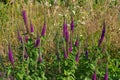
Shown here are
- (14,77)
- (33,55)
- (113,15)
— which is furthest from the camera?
(113,15)

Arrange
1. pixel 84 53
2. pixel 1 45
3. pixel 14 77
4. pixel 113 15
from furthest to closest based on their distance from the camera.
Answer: pixel 113 15, pixel 1 45, pixel 84 53, pixel 14 77

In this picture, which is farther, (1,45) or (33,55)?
(1,45)

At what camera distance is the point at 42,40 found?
287 cm

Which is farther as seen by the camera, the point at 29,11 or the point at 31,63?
the point at 29,11

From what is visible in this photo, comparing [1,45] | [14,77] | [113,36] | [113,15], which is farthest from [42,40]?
[113,15]

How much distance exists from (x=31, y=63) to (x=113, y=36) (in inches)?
72.1

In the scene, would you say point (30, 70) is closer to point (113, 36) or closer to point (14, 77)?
point (14, 77)

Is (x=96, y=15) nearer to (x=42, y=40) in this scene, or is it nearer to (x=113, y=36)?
(x=113, y=36)

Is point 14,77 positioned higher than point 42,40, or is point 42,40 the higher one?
point 42,40

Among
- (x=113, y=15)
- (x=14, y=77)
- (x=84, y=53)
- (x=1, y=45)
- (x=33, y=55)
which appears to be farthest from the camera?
(x=113, y=15)

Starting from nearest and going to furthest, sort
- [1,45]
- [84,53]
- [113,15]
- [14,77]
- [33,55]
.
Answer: [14,77], [33,55], [84,53], [1,45], [113,15]

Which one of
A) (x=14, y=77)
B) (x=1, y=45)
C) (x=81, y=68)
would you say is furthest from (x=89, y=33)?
(x=14, y=77)

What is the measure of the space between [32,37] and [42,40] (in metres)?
0.12

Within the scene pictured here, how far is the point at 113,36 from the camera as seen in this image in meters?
4.40
